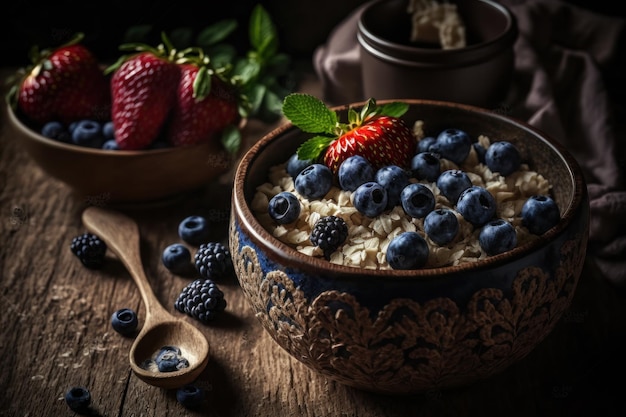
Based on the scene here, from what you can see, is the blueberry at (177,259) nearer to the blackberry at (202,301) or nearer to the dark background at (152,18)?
the blackberry at (202,301)

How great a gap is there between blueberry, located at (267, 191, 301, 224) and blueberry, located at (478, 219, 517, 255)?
0.25 meters

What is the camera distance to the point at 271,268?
0.90 m

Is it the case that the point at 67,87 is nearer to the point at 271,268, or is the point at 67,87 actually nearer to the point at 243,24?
the point at 243,24

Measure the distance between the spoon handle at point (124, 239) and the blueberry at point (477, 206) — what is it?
1.64 ft

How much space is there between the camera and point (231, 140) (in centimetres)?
136

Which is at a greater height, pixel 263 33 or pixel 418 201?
pixel 418 201

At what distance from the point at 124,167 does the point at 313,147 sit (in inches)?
17.4

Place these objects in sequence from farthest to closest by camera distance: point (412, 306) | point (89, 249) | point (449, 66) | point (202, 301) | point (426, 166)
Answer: point (449, 66), point (89, 249), point (202, 301), point (426, 166), point (412, 306)

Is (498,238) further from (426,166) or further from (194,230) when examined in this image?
(194,230)

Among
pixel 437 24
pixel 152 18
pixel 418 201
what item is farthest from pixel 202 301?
pixel 152 18

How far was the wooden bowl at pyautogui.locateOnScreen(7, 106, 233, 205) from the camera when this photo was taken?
1.33 meters

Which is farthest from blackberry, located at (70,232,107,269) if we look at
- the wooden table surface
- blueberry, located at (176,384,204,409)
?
blueberry, located at (176,384,204,409)

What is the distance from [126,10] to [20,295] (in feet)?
2.72

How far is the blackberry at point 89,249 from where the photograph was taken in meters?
1.27
